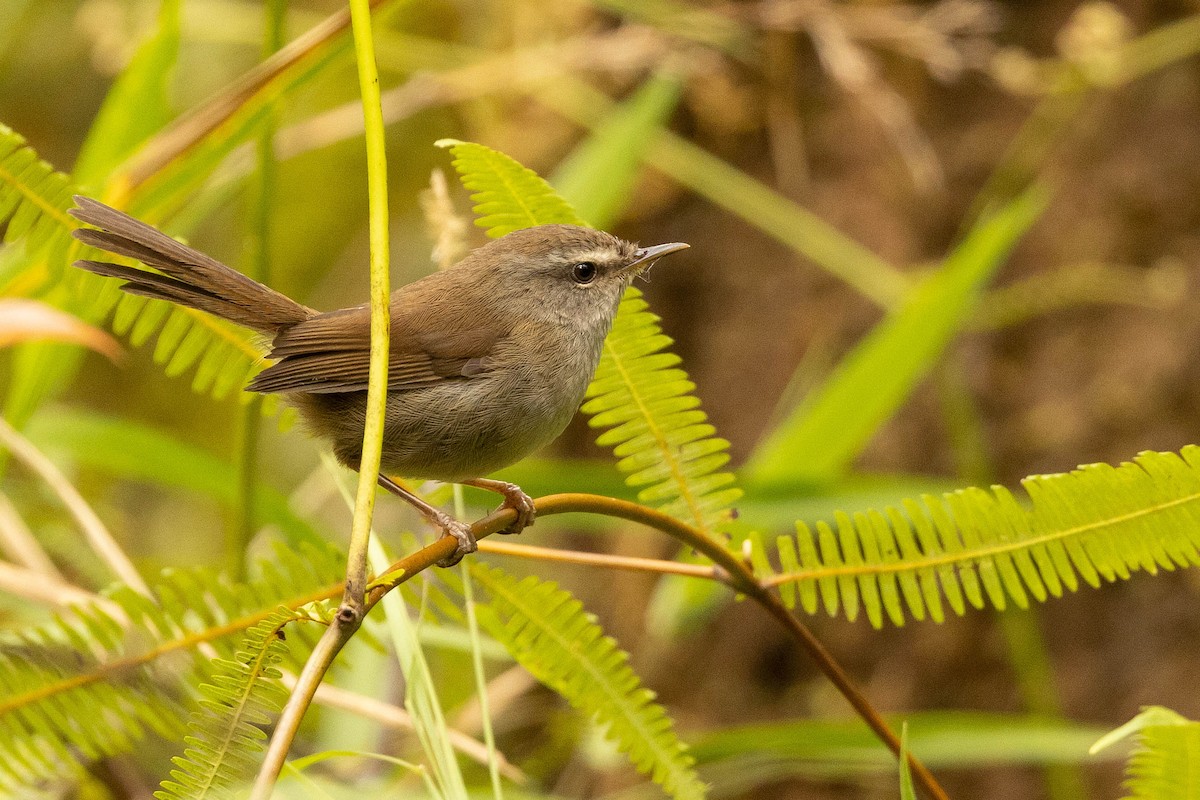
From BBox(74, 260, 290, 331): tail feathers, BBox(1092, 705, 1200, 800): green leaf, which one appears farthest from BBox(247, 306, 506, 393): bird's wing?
BBox(1092, 705, 1200, 800): green leaf

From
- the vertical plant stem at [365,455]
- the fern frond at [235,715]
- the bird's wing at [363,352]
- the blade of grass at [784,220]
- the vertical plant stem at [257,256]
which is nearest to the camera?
the vertical plant stem at [365,455]

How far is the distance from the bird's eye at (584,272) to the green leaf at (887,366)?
2.19ft

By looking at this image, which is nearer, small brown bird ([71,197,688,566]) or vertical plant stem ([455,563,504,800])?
vertical plant stem ([455,563,504,800])

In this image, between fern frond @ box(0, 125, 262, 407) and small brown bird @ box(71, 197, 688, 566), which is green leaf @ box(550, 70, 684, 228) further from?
fern frond @ box(0, 125, 262, 407)

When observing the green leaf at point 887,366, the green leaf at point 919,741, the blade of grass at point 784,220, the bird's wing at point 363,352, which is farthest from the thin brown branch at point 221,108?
the blade of grass at point 784,220

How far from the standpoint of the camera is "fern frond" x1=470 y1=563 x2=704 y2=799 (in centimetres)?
169

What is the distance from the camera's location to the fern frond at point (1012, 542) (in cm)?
146

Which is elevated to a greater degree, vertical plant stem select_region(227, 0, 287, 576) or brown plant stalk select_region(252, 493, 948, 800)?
vertical plant stem select_region(227, 0, 287, 576)

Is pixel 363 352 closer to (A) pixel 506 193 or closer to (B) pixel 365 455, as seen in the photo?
(A) pixel 506 193

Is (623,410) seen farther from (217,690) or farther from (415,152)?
(415,152)

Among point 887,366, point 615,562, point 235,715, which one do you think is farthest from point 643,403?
point 887,366

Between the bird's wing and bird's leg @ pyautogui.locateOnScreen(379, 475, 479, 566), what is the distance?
201 millimetres

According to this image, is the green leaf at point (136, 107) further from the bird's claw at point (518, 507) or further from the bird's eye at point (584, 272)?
the bird's claw at point (518, 507)

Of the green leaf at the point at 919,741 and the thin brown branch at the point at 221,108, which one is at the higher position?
the thin brown branch at the point at 221,108
